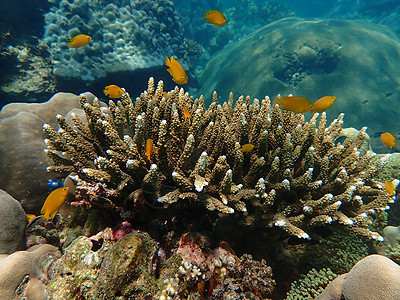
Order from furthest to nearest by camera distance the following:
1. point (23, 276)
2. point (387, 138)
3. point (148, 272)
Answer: point (387, 138) → point (23, 276) → point (148, 272)

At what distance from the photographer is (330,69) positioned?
1042 centimetres

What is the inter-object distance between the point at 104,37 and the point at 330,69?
478 inches

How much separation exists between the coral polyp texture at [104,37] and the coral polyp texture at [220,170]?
26.9ft

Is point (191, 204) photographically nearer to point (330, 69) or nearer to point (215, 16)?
point (215, 16)

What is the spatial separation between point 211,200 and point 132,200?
91 cm

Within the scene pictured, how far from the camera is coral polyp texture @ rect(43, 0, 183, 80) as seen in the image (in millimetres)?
9523

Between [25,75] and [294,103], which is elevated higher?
[294,103]

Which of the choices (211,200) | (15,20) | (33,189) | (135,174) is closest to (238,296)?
(211,200)

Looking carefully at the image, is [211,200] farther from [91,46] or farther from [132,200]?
[91,46]

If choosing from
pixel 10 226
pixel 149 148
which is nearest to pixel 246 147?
pixel 149 148

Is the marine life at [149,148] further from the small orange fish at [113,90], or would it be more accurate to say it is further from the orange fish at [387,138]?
the orange fish at [387,138]

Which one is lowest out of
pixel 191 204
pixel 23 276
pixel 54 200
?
pixel 23 276

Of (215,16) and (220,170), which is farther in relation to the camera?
(215,16)

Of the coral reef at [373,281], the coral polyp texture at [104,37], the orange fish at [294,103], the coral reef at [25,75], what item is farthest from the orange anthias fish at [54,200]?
the coral reef at [25,75]
